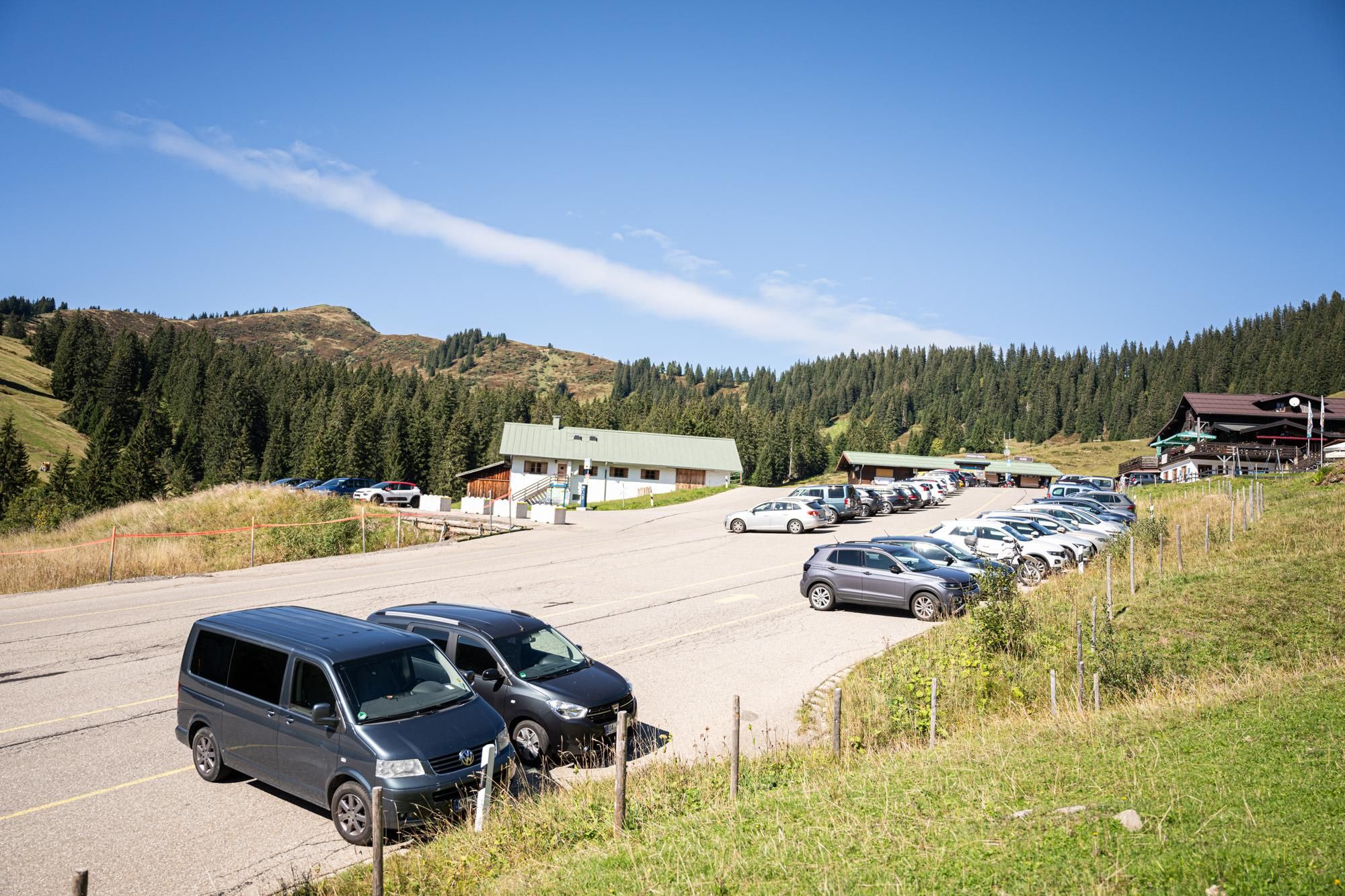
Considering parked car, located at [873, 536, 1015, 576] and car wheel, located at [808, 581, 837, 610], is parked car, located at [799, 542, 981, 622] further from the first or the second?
parked car, located at [873, 536, 1015, 576]

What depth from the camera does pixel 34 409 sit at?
115m

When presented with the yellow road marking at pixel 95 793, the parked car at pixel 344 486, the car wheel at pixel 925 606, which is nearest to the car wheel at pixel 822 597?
the car wheel at pixel 925 606

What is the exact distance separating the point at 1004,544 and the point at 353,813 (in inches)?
804

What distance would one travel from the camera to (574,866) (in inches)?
238

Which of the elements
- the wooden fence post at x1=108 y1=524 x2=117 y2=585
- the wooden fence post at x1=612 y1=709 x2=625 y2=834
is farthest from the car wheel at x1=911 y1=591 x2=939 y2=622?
the wooden fence post at x1=108 y1=524 x2=117 y2=585

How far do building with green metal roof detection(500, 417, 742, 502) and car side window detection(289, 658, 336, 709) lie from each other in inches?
2319

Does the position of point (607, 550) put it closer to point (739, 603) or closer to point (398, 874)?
point (739, 603)

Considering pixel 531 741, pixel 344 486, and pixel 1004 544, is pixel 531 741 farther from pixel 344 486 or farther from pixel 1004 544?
pixel 344 486

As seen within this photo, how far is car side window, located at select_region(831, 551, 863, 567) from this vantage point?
1931cm

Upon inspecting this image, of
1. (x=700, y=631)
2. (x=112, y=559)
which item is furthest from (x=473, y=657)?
(x=112, y=559)

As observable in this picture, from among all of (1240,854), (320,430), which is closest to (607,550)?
(1240,854)

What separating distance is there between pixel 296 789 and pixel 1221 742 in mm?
9075

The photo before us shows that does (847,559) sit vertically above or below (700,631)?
above

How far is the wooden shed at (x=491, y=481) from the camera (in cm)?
7238
